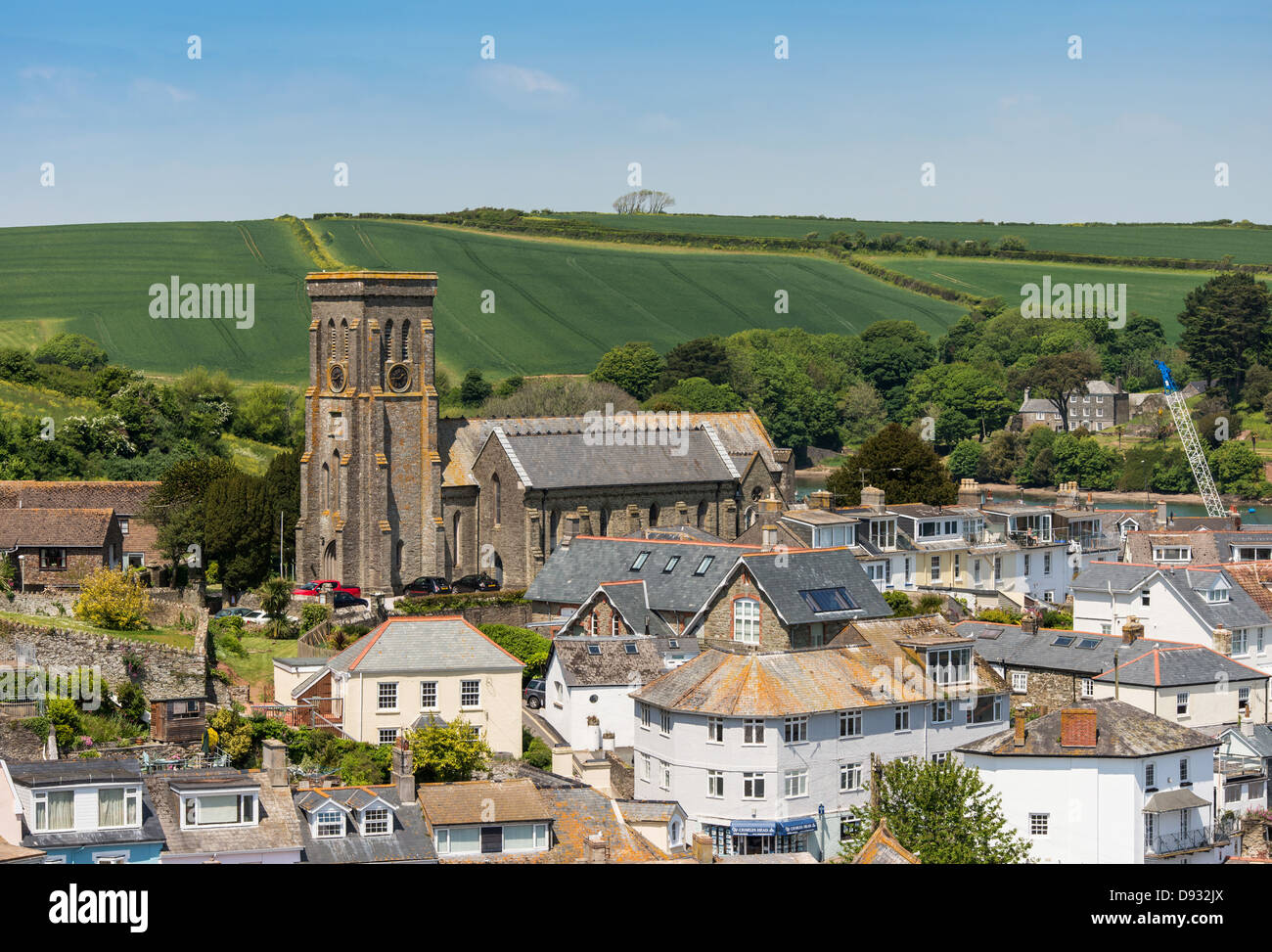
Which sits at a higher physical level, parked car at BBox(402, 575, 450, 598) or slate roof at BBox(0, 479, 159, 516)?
slate roof at BBox(0, 479, 159, 516)

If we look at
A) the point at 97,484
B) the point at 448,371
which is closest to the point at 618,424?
the point at 97,484

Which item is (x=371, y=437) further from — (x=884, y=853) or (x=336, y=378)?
(x=884, y=853)

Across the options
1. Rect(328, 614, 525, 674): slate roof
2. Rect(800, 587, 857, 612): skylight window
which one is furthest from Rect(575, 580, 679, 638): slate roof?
Rect(328, 614, 525, 674): slate roof

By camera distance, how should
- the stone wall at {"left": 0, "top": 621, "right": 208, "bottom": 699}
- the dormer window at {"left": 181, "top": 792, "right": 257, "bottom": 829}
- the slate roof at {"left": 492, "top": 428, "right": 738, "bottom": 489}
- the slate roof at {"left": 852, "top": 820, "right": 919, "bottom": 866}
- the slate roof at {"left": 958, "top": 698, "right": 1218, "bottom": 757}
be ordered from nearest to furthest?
the slate roof at {"left": 852, "top": 820, "right": 919, "bottom": 866} → the dormer window at {"left": 181, "top": 792, "right": 257, "bottom": 829} → the slate roof at {"left": 958, "top": 698, "right": 1218, "bottom": 757} → the stone wall at {"left": 0, "top": 621, "right": 208, "bottom": 699} → the slate roof at {"left": 492, "top": 428, "right": 738, "bottom": 489}

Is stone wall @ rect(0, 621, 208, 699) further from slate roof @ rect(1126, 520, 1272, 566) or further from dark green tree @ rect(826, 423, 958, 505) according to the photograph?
slate roof @ rect(1126, 520, 1272, 566)

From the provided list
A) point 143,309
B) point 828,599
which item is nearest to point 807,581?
point 828,599

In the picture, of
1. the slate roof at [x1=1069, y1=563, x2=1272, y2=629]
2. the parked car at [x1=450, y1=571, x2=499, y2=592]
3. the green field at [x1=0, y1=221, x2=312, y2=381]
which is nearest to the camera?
the slate roof at [x1=1069, y1=563, x2=1272, y2=629]

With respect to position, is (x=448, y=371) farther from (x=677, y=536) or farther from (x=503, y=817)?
(x=503, y=817)
